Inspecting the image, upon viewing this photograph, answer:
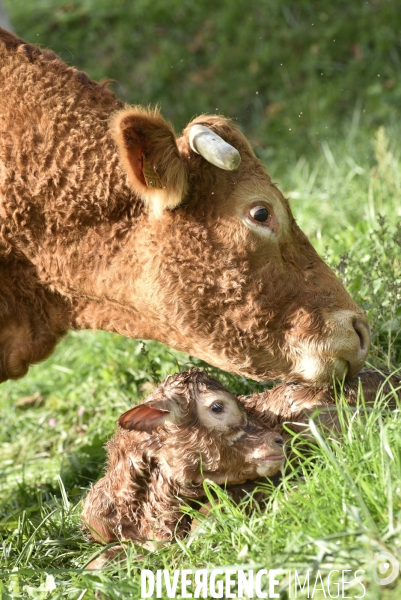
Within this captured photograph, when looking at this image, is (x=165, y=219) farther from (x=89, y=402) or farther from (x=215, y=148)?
(x=89, y=402)

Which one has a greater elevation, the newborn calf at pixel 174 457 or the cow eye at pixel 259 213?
the cow eye at pixel 259 213

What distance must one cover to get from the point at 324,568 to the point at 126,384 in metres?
3.24

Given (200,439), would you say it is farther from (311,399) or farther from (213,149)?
(213,149)

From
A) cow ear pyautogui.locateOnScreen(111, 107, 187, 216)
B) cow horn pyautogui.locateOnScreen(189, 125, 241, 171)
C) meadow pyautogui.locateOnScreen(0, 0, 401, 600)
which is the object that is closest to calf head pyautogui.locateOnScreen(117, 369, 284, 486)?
meadow pyautogui.locateOnScreen(0, 0, 401, 600)

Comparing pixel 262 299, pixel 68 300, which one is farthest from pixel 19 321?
pixel 262 299

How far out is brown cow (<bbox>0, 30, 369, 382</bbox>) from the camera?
12.5 ft

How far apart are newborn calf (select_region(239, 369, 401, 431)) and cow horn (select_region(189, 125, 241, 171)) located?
107cm

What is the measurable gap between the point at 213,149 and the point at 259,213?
367 millimetres

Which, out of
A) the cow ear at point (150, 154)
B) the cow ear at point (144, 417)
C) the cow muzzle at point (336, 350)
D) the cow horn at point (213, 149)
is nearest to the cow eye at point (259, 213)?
the cow horn at point (213, 149)

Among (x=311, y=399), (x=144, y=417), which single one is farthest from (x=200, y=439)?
(x=311, y=399)

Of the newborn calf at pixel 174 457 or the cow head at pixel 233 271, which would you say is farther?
the cow head at pixel 233 271

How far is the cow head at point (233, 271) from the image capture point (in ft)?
12.4

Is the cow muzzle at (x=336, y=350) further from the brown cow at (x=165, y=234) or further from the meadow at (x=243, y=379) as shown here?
the meadow at (x=243, y=379)

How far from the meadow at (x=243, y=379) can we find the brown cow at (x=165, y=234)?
44 cm
